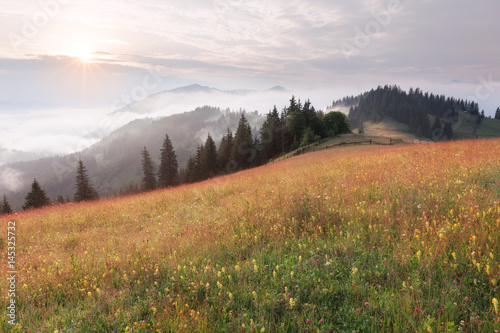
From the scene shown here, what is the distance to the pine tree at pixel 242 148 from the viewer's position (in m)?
62.1

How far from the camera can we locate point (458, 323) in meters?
3.37

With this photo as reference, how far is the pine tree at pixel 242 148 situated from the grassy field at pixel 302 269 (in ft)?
176

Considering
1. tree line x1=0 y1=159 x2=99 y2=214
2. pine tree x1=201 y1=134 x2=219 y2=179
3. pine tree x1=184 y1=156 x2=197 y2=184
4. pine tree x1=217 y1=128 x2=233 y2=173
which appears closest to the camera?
tree line x1=0 y1=159 x2=99 y2=214

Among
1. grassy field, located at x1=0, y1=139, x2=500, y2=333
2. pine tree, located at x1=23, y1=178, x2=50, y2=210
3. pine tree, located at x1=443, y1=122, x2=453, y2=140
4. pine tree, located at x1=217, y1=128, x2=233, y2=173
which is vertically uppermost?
pine tree, located at x1=443, y1=122, x2=453, y2=140

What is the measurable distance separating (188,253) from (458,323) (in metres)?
4.88

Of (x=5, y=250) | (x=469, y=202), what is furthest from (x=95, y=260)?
(x=469, y=202)

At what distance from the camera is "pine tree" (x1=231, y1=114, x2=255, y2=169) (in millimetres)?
62059

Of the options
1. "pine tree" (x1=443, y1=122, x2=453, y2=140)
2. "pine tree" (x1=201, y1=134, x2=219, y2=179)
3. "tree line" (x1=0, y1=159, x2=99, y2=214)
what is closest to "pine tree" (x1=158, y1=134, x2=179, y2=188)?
"pine tree" (x1=201, y1=134, x2=219, y2=179)

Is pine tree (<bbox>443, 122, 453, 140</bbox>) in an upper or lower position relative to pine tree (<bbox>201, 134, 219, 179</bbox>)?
upper

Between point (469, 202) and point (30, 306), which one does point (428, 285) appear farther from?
point (30, 306)

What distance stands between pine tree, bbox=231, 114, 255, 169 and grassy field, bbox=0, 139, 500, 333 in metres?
53.6

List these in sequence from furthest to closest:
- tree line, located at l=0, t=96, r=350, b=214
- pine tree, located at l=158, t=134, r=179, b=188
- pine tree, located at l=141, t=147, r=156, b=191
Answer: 1. pine tree, located at l=141, t=147, r=156, b=191
2. pine tree, located at l=158, t=134, r=179, b=188
3. tree line, located at l=0, t=96, r=350, b=214

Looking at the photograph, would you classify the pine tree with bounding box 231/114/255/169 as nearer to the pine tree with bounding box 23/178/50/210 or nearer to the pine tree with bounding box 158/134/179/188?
the pine tree with bounding box 158/134/179/188

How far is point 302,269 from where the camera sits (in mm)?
4750
